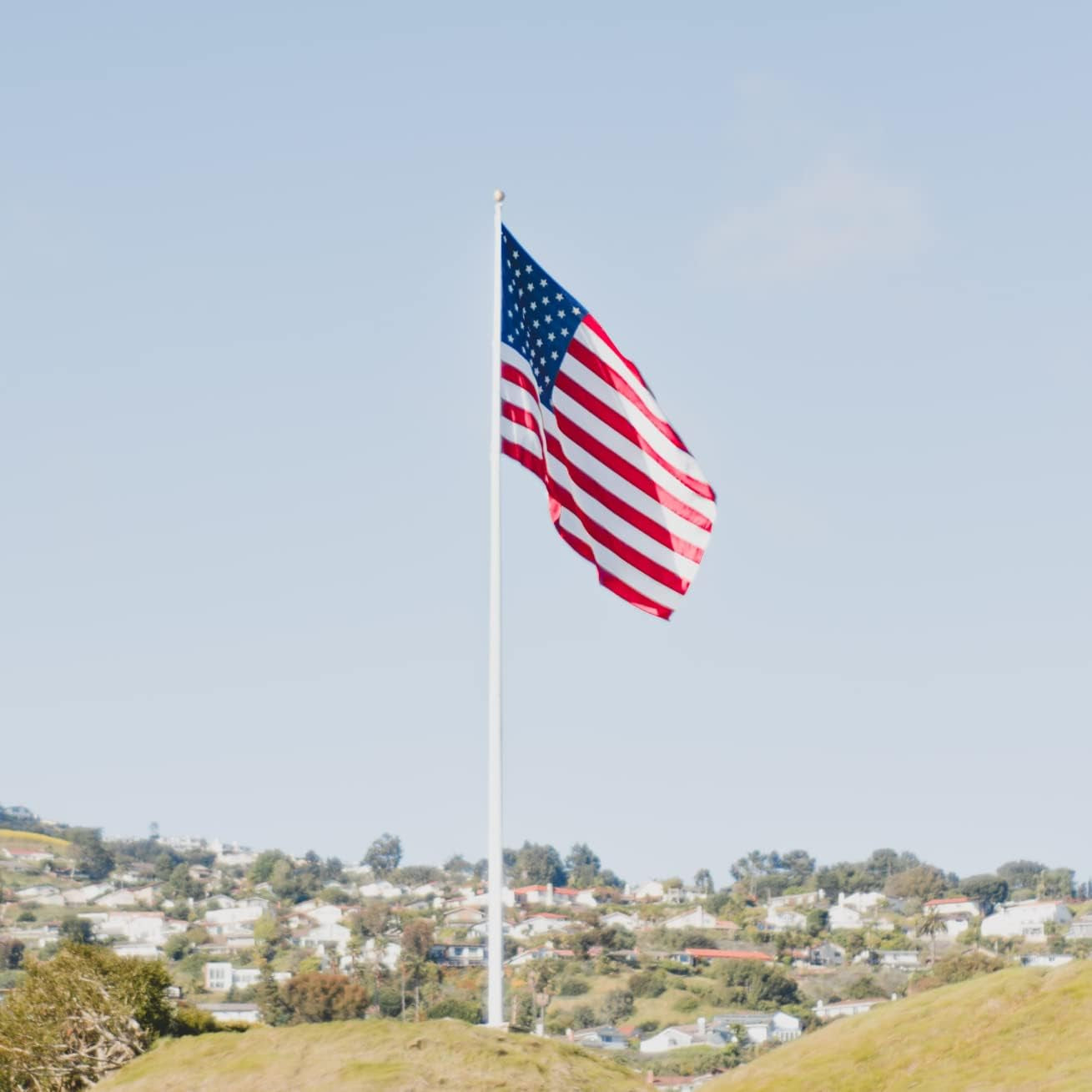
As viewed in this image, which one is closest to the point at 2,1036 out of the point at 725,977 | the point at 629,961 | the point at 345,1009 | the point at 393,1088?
the point at 393,1088

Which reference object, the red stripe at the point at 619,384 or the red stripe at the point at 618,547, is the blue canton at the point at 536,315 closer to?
the red stripe at the point at 619,384

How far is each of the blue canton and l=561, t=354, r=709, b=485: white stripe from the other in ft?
0.77

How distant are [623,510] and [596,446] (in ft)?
2.80

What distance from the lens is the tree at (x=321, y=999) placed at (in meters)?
133

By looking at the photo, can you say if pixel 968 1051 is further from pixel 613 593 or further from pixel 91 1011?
pixel 91 1011

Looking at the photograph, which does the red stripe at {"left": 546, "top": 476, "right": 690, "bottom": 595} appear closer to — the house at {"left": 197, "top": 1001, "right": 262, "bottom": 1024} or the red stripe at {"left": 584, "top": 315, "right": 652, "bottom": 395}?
the red stripe at {"left": 584, "top": 315, "right": 652, "bottom": 395}

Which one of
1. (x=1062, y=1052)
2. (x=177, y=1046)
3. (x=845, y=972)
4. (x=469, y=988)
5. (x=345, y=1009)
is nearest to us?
(x=1062, y=1052)

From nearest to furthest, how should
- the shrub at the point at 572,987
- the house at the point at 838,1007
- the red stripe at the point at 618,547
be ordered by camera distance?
the red stripe at the point at 618,547 → the house at the point at 838,1007 → the shrub at the point at 572,987

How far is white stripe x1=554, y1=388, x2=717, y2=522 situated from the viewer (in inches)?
851

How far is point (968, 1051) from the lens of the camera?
57.1ft

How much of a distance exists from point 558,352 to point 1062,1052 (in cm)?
1005

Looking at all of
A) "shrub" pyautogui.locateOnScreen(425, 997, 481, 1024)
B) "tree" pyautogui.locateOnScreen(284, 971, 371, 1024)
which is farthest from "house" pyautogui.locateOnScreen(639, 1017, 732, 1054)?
"tree" pyautogui.locateOnScreen(284, 971, 371, 1024)

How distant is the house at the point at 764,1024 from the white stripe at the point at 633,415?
122 m

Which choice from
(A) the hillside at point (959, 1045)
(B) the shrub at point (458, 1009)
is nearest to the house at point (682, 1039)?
(B) the shrub at point (458, 1009)
